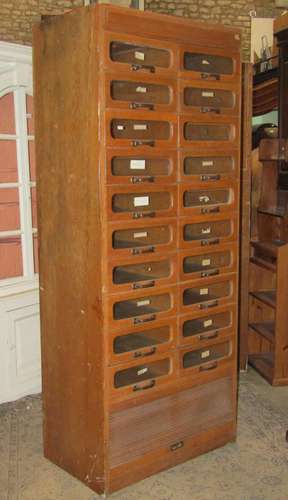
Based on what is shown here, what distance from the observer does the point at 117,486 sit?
2.52 meters

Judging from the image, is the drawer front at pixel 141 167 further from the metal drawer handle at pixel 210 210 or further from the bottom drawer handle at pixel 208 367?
the bottom drawer handle at pixel 208 367

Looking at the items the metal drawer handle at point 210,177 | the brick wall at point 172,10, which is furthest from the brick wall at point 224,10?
the metal drawer handle at point 210,177

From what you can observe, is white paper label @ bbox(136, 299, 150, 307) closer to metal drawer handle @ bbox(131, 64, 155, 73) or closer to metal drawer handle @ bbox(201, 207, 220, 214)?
metal drawer handle @ bbox(201, 207, 220, 214)

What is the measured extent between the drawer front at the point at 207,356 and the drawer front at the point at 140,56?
1291 mm

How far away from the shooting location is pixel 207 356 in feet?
9.20

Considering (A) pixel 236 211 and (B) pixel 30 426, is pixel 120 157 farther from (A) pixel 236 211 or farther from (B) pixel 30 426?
Answer: (B) pixel 30 426

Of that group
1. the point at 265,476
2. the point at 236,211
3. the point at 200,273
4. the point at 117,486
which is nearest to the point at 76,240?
the point at 200,273

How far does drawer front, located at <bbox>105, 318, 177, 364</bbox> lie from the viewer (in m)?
2.39

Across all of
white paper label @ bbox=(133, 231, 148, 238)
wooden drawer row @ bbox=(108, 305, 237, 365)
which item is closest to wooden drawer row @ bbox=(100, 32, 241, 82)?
white paper label @ bbox=(133, 231, 148, 238)

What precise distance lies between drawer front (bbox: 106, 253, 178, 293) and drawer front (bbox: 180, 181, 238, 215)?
0.27 m

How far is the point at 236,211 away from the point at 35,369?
1.72 m

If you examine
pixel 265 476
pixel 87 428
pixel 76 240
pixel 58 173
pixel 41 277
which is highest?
pixel 58 173

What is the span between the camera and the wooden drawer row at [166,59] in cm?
223

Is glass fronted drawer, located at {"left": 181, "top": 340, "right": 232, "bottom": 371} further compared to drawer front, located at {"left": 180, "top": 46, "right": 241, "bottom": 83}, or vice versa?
glass fronted drawer, located at {"left": 181, "top": 340, "right": 232, "bottom": 371}
